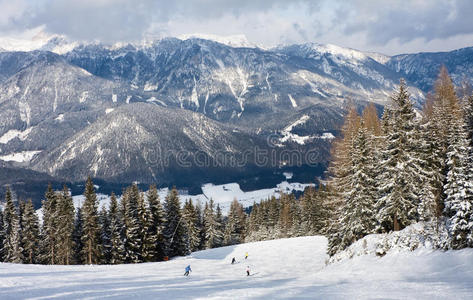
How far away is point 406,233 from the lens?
90.9 ft

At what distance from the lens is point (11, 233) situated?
183ft

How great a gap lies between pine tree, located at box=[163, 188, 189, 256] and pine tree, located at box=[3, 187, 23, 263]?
22082 mm

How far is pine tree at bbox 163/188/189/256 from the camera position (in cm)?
5734

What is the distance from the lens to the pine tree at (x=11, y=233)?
177 ft

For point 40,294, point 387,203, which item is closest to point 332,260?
point 387,203

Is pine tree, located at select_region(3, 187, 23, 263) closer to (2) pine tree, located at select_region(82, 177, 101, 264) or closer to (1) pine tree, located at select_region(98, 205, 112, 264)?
(2) pine tree, located at select_region(82, 177, 101, 264)

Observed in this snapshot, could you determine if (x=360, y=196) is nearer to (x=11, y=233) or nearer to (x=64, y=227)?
(x=64, y=227)

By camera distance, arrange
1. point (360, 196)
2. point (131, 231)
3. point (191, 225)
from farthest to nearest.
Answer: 1. point (191, 225)
2. point (131, 231)
3. point (360, 196)

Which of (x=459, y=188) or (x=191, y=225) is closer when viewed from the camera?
(x=459, y=188)

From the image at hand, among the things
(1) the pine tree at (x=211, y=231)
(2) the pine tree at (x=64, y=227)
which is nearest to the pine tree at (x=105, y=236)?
(2) the pine tree at (x=64, y=227)

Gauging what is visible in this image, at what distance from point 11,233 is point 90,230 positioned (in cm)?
1612

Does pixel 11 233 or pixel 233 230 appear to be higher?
pixel 11 233

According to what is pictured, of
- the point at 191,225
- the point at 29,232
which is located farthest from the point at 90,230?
the point at 191,225

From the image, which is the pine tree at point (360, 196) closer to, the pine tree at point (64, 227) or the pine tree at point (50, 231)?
the pine tree at point (64, 227)
